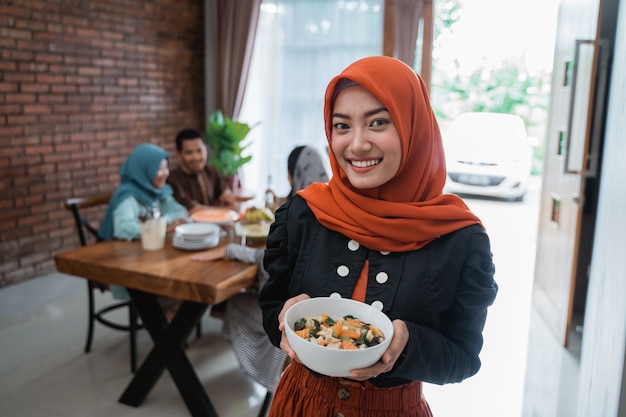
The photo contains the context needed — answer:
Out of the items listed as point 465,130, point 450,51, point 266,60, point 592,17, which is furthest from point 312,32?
point 592,17

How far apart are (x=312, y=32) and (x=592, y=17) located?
7.75 ft

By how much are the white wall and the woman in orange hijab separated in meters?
0.36

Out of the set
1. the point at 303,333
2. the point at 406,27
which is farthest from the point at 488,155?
the point at 303,333

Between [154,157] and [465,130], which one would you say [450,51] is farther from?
[154,157]

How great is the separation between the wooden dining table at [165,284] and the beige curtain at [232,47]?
8.62 ft

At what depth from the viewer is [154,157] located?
106 inches

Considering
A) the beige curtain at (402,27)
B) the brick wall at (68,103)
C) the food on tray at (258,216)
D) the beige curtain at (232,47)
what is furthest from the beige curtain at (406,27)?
the food on tray at (258,216)

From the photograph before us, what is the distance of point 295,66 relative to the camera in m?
4.51

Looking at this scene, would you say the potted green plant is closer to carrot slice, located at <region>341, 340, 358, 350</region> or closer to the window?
the window

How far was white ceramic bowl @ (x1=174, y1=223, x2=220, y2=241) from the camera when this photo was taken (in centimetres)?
226

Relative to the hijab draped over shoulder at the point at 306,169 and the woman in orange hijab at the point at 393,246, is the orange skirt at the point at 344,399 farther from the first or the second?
the hijab draped over shoulder at the point at 306,169

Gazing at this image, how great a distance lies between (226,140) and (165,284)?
2.42 metres

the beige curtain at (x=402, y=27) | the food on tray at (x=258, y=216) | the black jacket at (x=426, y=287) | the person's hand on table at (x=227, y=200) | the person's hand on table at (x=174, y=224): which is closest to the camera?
the black jacket at (x=426, y=287)

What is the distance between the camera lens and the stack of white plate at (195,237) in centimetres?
225
